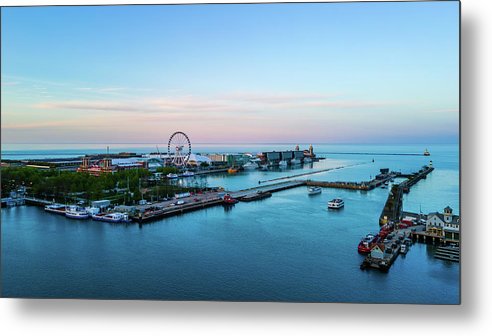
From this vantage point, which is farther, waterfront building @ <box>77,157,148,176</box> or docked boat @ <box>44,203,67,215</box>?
waterfront building @ <box>77,157,148,176</box>

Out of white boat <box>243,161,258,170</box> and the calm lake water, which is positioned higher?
white boat <box>243,161,258,170</box>

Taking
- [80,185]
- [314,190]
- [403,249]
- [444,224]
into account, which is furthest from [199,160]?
[444,224]

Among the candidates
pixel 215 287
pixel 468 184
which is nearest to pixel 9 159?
pixel 215 287

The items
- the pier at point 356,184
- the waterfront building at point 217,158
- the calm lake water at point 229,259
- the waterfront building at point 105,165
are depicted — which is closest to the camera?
the calm lake water at point 229,259

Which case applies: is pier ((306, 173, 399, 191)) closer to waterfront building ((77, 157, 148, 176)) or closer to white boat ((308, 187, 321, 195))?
white boat ((308, 187, 321, 195))

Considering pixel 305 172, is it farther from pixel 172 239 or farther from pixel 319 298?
pixel 319 298

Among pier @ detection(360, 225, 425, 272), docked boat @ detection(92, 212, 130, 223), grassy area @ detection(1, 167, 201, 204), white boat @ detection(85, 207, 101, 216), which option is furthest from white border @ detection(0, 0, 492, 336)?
grassy area @ detection(1, 167, 201, 204)

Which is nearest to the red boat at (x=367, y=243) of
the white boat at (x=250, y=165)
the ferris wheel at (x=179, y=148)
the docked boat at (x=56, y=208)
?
the ferris wheel at (x=179, y=148)

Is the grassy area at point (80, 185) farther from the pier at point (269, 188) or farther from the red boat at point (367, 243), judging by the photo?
the red boat at point (367, 243)
